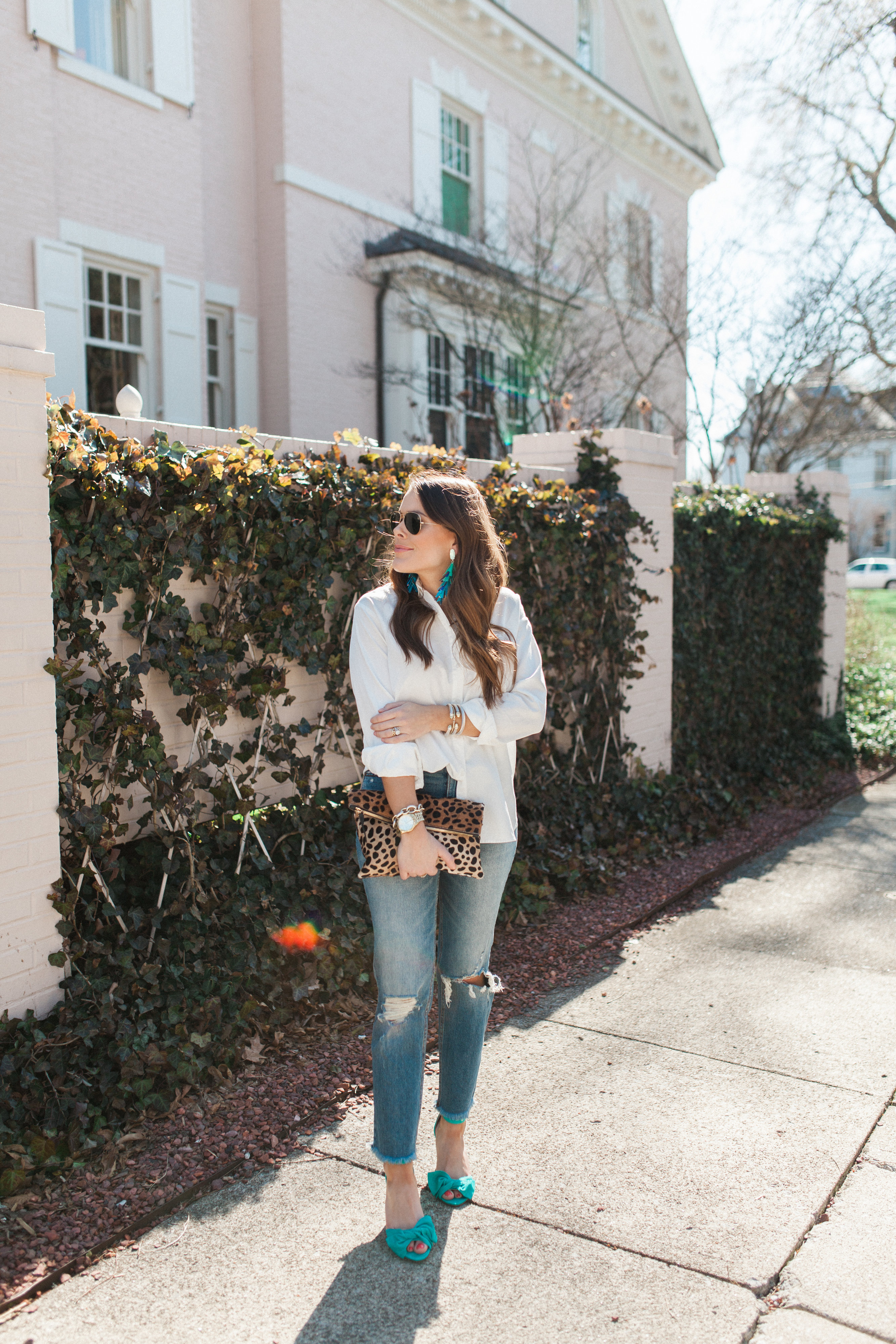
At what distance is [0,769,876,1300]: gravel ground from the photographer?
8.29 feet

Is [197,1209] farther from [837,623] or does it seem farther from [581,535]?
[837,623]

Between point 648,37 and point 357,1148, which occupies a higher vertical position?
point 648,37

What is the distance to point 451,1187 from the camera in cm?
267

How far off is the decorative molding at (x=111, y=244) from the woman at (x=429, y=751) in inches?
288

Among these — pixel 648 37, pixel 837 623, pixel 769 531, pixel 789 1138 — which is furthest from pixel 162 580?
pixel 648 37

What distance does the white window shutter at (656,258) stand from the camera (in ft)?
45.9

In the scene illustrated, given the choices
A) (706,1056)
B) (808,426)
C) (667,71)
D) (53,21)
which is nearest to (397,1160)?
(706,1056)

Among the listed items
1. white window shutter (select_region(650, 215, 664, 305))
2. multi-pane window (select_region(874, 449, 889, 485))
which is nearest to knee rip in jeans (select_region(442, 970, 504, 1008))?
white window shutter (select_region(650, 215, 664, 305))

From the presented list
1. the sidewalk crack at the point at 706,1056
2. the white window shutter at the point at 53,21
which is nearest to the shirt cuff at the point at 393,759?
the sidewalk crack at the point at 706,1056

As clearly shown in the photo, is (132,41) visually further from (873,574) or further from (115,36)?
(873,574)

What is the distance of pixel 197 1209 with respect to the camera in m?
2.65

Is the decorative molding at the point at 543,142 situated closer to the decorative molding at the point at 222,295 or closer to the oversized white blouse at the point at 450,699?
the decorative molding at the point at 222,295

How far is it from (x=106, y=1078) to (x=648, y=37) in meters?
18.4

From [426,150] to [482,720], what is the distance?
451 inches
